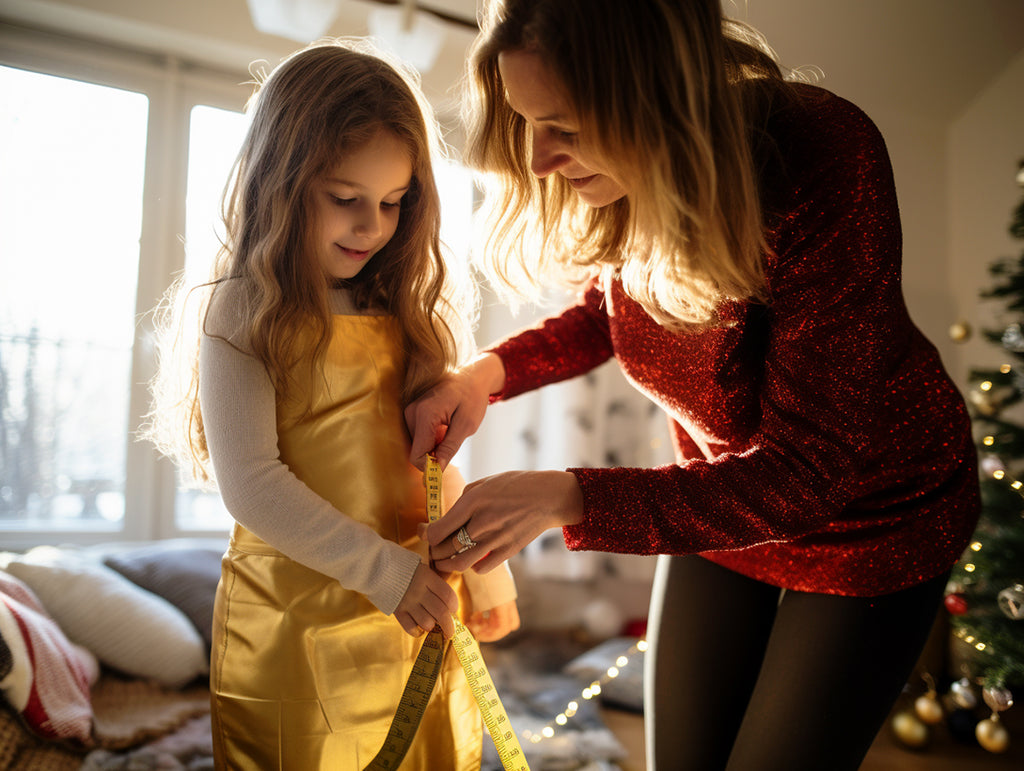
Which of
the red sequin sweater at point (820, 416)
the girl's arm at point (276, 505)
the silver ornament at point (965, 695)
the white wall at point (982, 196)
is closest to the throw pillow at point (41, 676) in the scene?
the girl's arm at point (276, 505)

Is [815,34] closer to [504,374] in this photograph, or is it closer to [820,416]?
[504,374]

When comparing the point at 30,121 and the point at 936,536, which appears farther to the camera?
the point at 30,121

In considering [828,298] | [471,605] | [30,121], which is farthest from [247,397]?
[30,121]

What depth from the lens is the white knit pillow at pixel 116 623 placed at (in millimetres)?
2367

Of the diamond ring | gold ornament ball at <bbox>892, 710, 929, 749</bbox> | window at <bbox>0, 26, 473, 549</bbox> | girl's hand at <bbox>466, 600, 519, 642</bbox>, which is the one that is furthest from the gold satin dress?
gold ornament ball at <bbox>892, 710, 929, 749</bbox>

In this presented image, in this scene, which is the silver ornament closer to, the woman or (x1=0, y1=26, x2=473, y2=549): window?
the woman

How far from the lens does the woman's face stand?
2.96 feet

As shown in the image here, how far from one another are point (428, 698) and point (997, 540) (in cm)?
236

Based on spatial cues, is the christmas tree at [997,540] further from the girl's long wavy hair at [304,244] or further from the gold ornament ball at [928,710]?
the girl's long wavy hair at [304,244]

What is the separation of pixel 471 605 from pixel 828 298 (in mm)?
756

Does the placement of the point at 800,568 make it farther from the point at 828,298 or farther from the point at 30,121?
the point at 30,121

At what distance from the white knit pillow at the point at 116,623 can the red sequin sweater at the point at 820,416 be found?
199 cm

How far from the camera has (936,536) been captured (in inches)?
39.5

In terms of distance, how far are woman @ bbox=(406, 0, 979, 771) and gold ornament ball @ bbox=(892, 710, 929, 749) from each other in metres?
1.83
